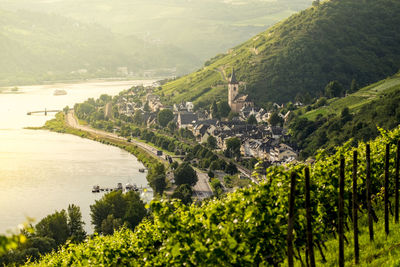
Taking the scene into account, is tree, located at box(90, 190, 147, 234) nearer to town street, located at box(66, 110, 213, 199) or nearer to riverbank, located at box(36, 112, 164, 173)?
town street, located at box(66, 110, 213, 199)

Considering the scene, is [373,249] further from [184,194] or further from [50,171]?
[50,171]

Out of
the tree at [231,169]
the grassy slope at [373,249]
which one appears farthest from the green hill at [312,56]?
the grassy slope at [373,249]

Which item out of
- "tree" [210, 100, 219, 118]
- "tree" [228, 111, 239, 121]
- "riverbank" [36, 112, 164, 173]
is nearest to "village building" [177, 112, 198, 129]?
"tree" [210, 100, 219, 118]

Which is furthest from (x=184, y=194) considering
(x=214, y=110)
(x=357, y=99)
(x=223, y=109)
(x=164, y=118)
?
(x=214, y=110)

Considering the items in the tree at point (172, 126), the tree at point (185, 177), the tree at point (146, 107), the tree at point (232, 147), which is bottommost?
the tree at point (185, 177)

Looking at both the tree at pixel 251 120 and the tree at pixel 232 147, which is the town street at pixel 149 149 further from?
the tree at pixel 251 120

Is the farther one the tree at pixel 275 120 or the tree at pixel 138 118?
the tree at pixel 138 118

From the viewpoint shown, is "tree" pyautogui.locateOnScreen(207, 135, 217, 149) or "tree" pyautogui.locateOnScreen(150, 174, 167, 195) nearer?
"tree" pyautogui.locateOnScreen(150, 174, 167, 195)
